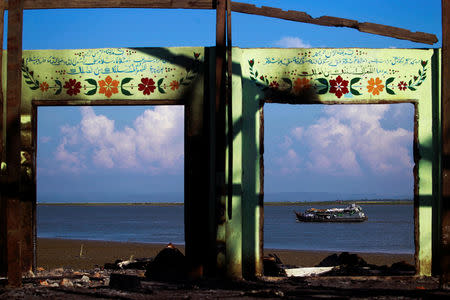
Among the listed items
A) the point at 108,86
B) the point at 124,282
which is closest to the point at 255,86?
the point at 108,86

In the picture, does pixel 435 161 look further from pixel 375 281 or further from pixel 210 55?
pixel 210 55

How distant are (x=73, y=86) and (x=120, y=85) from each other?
2.28ft

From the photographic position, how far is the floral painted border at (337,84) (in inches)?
335

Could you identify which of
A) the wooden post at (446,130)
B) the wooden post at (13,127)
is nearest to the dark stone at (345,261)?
the wooden post at (446,130)

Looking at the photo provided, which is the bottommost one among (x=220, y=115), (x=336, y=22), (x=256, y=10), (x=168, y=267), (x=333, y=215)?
(x=333, y=215)

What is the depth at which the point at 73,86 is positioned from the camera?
28.4 ft

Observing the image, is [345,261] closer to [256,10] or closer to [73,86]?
[256,10]

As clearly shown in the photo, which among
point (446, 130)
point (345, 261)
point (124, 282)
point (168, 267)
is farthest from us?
point (345, 261)

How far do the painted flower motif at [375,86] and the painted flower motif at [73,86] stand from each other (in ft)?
13.8

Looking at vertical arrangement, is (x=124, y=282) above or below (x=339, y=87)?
below

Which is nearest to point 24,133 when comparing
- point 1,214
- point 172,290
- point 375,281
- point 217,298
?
point 1,214

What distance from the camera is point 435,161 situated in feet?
28.2

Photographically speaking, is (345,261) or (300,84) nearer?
(300,84)

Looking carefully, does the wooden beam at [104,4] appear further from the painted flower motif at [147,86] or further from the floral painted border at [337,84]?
the floral painted border at [337,84]
